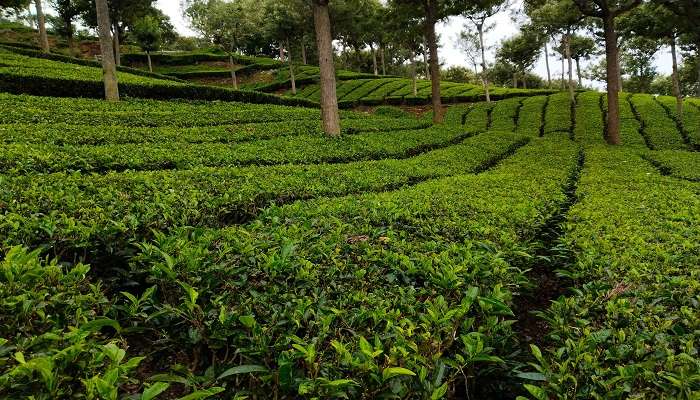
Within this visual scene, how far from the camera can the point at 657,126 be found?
20.2 meters

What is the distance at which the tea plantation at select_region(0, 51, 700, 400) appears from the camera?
2070 millimetres

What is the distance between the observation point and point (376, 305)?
274 centimetres

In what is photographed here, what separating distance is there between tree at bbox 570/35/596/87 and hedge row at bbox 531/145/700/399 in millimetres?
40700

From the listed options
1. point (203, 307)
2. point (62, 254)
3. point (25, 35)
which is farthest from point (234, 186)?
point (25, 35)

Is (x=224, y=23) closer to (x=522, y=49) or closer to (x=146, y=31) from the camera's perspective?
(x=146, y=31)

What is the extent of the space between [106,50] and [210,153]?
886 centimetres

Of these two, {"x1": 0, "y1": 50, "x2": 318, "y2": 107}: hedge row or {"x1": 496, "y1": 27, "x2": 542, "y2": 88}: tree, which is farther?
{"x1": 496, "y1": 27, "x2": 542, "y2": 88}: tree

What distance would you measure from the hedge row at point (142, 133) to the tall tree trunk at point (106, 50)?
5513 mm

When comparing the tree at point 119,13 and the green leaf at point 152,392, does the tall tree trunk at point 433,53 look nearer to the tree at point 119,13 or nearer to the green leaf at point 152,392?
the green leaf at point 152,392

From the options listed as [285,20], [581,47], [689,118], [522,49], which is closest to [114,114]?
[285,20]

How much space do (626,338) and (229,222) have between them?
441 centimetres

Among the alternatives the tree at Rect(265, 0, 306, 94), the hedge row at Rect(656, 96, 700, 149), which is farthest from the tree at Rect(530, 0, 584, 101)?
the tree at Rect(265, 0, 306, 94)

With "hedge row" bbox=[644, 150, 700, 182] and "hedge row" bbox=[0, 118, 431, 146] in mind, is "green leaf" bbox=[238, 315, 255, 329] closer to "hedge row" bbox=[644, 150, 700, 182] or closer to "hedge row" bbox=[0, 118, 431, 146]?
"hedge row" bbox=[0, 118, 431, 146]

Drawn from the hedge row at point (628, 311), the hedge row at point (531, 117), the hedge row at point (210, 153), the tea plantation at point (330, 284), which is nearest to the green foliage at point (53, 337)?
the tea plantation at point (330, 284)
